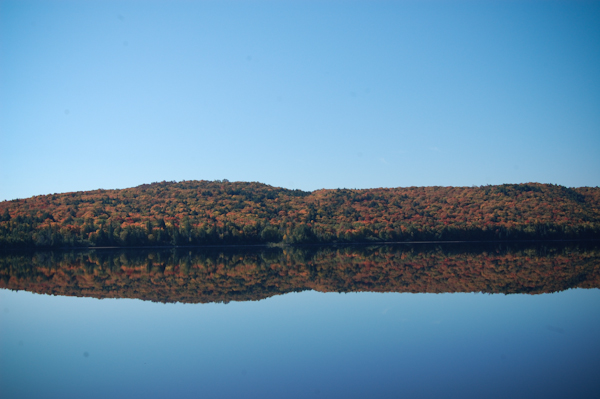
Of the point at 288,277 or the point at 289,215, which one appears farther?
the point at 289,215

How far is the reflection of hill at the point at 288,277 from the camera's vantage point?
34.0m

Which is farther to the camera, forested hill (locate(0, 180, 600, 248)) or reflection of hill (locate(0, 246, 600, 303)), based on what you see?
forested hill (locate(0, 180, 600, 248))

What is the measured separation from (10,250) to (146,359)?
78.4 meters

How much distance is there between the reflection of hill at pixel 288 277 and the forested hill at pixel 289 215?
30.9 meters

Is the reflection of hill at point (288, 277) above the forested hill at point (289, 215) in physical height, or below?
below

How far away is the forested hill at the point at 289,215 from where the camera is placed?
86.8 m

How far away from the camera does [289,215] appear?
4291 inches

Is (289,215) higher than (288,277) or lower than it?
higher

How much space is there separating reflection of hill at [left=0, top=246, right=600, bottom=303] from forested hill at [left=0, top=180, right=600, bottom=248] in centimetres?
3090

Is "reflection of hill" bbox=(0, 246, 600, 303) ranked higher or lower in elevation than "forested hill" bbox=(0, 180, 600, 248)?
lower

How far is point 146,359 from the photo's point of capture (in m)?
18.3

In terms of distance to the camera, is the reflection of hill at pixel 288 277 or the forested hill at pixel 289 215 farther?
the forested hill at pixel 289 215

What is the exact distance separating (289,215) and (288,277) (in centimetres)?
6760

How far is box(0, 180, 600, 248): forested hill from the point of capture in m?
86.8
